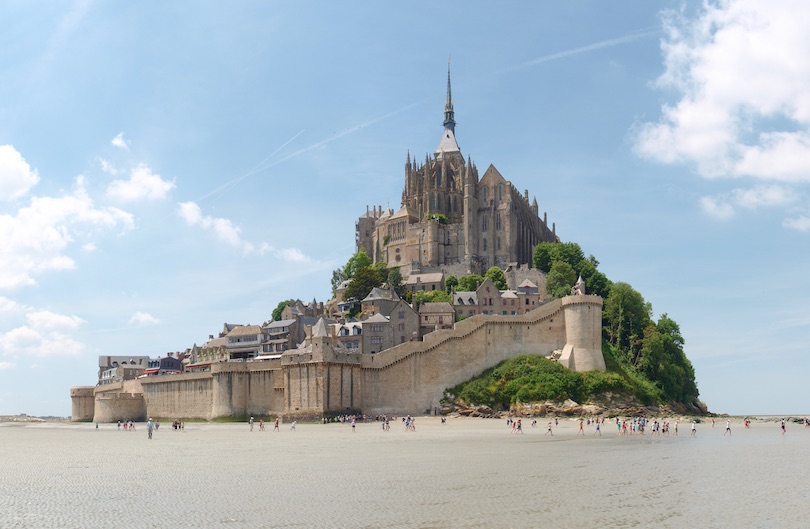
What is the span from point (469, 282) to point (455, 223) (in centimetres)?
1672

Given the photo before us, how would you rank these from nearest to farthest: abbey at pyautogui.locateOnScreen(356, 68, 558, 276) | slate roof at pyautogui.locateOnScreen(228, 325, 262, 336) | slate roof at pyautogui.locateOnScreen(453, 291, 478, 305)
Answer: slate roof at pyautogui.locateOnScreen(453, 291, 478, 305)
slate roof at pyautogui.locateOnScreen(228, 325, 262, 336)
abbey at pyautogui.locateOnScreen(356, 68, 558, 276)

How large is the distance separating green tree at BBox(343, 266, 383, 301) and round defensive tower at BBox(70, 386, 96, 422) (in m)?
35.1

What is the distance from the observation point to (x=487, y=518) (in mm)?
20375

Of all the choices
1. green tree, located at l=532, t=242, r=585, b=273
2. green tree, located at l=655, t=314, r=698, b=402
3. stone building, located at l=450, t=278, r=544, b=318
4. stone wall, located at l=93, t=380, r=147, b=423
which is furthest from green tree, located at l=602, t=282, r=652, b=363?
stone wall, located at l=93, t=380, r=147, b=423

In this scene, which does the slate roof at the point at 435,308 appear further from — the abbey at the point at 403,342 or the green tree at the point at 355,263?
the green tree at the point at 355,263

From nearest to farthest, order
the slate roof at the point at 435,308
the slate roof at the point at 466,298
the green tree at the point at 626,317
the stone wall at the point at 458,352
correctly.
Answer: the stone wall at the point at 458,352
the green tree at the point at 626,317
the slate roof at the point at 435,308
the slate roof at the point at 466,298

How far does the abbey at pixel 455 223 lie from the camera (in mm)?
104625

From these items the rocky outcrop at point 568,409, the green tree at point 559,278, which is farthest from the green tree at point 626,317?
the rocky outcrop at point 568,409

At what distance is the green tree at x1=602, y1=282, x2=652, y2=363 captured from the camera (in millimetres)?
79562

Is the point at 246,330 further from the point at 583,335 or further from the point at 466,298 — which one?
the point at 583,335

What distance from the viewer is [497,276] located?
96688 millimetres

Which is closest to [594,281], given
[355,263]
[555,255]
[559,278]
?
[559,278]

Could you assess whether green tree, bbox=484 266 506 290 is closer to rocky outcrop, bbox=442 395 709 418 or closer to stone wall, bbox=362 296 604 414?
stone wall, bbox=362 296 604 414

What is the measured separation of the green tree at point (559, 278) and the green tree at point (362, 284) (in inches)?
844
